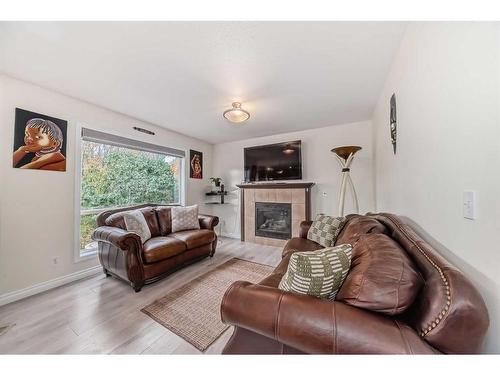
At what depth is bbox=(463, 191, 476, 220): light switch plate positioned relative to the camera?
0.75 m

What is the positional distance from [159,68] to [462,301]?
2520mm

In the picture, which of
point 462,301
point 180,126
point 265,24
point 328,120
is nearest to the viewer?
point 462,301

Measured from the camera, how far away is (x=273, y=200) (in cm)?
391

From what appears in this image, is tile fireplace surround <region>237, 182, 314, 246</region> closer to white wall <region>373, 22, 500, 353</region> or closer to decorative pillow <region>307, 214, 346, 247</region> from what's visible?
decorative pillow <region>307, 214, 346, 247</region>

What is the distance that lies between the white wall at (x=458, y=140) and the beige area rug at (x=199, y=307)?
160 centimetres

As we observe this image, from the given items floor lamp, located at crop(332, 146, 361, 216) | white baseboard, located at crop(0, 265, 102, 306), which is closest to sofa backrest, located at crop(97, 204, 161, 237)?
white baseboard, located at crop(0, 265, 102, 306)

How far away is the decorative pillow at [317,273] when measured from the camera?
91 cm

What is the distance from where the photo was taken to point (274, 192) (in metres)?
3.90

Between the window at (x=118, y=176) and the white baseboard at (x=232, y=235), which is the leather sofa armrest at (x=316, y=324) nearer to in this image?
the window at (x=118, y=176)

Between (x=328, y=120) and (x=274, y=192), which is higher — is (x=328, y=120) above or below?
above

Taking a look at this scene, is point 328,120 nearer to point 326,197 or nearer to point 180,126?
point 326,197

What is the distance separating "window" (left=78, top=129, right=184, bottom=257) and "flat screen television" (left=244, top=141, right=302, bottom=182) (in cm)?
151
